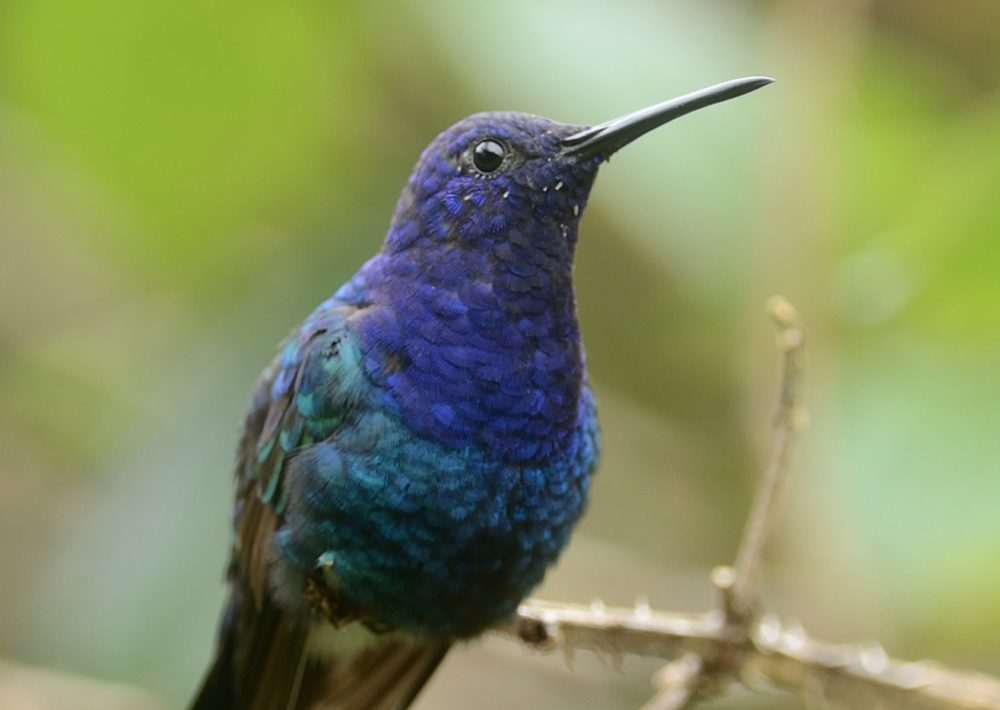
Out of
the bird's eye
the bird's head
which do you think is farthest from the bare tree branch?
the bird's eye

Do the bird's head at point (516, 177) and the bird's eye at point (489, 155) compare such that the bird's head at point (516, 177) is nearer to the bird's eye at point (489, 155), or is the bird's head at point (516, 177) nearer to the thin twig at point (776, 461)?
the bird's eye at point (489, 155)

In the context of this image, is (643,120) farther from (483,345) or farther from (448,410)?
(448,410)

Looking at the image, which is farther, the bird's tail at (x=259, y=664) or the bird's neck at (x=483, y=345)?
the bird's tail at (x=259, y=664)

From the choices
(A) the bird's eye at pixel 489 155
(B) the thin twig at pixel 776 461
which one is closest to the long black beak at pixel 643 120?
(A) the bird's eye at pixel 489 155

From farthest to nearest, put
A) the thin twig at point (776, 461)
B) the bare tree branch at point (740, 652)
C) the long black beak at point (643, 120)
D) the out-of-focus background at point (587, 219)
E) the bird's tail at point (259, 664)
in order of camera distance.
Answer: the out-of-focus background at point (587, 219)
the bird's tail at point (259, 664)
the bare tree branch at point (740, 652)
the long black beak at point (643, 120)
the thin twig at point (776, 461)

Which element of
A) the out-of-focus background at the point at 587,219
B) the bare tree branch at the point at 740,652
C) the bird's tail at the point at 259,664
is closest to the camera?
the bare tree branch at the point at 740,652

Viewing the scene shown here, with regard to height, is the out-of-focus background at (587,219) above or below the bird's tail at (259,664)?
above
